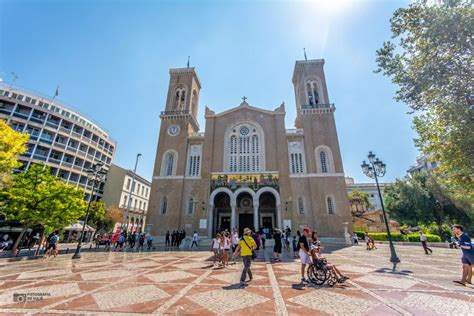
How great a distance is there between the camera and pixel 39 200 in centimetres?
1449

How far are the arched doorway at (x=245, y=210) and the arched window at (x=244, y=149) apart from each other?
3.44m

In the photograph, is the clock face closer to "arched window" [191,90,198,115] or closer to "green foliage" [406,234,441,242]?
"arched window" [191,90,198,115]

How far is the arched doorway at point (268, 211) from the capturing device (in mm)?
25500

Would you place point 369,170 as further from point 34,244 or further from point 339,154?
point 34,244

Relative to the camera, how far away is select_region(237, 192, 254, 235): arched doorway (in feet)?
83.4

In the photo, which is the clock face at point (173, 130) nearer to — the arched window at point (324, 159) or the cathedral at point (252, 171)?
the cathedral at point (252, 171)

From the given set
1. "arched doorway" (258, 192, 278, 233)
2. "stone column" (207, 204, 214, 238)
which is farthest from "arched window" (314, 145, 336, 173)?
"stone column" (207, 204, 214, 238)

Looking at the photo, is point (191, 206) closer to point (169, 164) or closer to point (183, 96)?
point (169, 164)

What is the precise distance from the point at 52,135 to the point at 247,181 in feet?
96.2

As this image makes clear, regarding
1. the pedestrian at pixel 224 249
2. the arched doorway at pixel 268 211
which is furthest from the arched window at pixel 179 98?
the pedestrian at pixel 224 249

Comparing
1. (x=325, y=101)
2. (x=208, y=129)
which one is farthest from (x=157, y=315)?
(x=325, y=101)

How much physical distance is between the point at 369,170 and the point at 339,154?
12729 mm

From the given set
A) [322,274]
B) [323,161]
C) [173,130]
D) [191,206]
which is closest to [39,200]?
[191,206]

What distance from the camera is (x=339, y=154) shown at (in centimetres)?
2466
